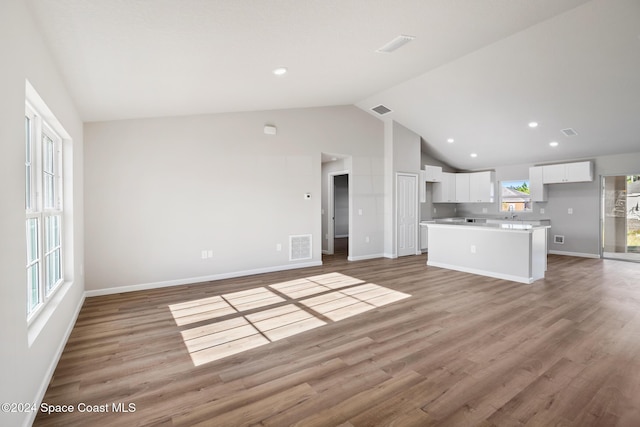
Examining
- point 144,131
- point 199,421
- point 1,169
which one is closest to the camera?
point 1,169

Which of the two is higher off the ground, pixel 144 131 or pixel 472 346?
pixel 144 131

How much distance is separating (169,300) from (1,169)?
302 cm

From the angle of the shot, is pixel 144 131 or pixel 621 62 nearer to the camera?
pixel 621 62

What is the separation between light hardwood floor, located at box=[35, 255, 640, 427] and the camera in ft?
6.20

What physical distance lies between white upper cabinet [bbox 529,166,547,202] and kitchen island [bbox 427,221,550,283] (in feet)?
8.86

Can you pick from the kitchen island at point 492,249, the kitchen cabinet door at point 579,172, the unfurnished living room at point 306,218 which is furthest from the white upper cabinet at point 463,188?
the kitchen island at point 492,249

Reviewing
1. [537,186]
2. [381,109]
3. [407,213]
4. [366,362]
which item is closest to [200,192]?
[366,362]

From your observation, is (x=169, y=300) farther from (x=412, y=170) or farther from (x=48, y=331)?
(x=412, y=170)

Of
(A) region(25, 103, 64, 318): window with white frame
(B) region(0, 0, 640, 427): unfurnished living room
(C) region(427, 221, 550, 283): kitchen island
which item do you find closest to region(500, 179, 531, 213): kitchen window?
(B) region(0, 0, 640, 427): unfurnished living room

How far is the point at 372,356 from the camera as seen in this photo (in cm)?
258

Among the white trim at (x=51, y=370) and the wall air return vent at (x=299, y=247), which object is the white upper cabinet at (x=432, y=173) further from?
the white trim at (x=51, y=370)

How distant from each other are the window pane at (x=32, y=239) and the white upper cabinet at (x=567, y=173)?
A: 917cm

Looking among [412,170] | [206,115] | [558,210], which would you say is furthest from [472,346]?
[558,210]

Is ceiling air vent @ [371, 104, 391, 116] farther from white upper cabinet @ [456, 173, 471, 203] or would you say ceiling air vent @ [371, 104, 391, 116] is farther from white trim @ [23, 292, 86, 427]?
white trim @ [23, 292, 86, 427]
